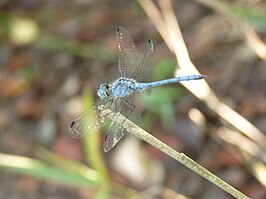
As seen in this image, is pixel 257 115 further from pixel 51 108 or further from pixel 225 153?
pixel 51 108

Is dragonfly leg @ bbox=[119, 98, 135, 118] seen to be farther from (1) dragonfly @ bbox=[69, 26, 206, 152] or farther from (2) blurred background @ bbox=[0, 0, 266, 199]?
(2) blurred background @ bbox=[0, 0, 266, 199]

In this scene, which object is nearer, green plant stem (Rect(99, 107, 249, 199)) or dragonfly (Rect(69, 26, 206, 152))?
green plant stem (Rect(99, 107, 249, 199))

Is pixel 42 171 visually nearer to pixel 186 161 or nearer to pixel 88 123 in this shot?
pixel 88 123

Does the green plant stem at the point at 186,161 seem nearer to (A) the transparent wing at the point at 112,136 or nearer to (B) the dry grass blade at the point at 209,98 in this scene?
(A) the transparent wing at the point at 112,136

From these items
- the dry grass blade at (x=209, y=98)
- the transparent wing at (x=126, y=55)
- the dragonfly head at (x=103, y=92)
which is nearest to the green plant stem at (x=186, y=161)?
the dragonfly head at (x=103, y=92)

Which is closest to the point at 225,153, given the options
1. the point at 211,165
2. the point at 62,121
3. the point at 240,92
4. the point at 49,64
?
the point at 211,165

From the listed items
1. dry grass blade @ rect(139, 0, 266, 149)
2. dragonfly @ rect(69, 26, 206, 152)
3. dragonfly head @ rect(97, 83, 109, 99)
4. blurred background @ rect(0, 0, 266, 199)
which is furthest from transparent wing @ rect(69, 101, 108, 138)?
dry grass blade @ rect(139, 0, 266, 149)
